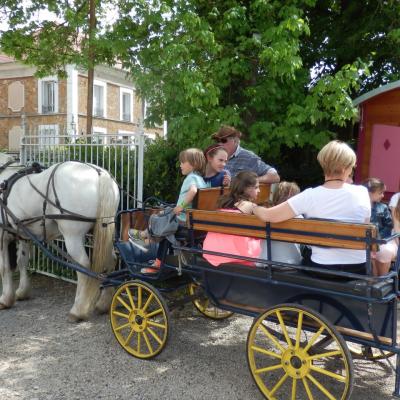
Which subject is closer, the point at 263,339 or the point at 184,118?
the point at 263,339

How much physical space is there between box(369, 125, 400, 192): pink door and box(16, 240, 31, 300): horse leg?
16.1 ft

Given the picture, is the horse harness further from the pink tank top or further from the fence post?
the pink tank top

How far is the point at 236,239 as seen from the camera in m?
3.23

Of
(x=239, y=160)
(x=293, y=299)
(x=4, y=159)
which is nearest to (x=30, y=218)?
(x=4, y=159)

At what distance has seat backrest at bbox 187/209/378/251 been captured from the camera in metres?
2.55

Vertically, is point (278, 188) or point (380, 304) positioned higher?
point (278, 188)

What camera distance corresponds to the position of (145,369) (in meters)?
3.56

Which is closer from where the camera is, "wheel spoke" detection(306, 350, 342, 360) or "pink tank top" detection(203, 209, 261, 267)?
"wheel spoke" detection(306, 350, 342, 360)

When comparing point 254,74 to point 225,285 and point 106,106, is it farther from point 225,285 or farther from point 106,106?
point 106,106

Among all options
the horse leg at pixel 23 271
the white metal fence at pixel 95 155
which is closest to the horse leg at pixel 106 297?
the white metal fence at pixel 95 155

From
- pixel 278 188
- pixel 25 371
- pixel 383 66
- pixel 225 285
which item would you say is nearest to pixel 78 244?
pixel 25 371

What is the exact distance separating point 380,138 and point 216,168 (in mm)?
3538

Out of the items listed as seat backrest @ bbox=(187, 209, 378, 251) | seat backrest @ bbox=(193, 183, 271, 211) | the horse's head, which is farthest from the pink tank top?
the horse's head

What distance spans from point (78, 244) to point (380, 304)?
2.99m
